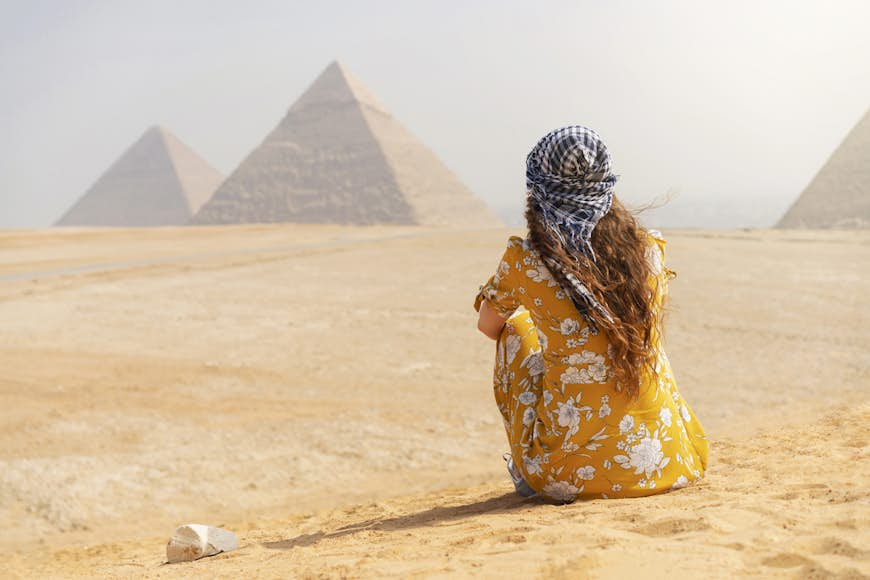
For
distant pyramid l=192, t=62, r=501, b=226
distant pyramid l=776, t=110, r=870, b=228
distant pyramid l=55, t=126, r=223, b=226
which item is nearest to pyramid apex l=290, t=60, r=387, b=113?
distant pyramid l=192, t=62, r=501, b=226

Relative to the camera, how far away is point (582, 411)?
10.6 ft

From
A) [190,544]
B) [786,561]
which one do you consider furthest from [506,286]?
[190,544]

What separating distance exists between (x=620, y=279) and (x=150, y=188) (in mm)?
117831

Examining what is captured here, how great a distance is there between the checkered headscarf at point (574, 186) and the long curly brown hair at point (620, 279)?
0.03 metres

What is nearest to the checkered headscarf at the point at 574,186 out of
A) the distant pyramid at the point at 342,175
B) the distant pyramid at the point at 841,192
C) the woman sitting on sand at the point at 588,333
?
the woman sitting on sand at the point at 588,333

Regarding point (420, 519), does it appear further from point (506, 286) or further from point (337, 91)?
point (337, 91)

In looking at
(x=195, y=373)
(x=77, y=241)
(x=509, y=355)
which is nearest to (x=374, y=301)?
(x=195, y=373)

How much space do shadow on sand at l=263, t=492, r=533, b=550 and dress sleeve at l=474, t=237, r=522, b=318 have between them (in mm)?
855

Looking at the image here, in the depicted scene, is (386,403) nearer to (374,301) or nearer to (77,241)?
(374,301)

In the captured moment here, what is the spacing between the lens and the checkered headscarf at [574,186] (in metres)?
3.01

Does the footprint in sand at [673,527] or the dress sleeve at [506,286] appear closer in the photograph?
the footprint in sand at [673,527]

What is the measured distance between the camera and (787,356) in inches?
350

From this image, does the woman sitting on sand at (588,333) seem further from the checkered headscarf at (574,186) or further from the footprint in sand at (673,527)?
the footprint in sand at (673,527)

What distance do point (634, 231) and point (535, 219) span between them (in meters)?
0.37
